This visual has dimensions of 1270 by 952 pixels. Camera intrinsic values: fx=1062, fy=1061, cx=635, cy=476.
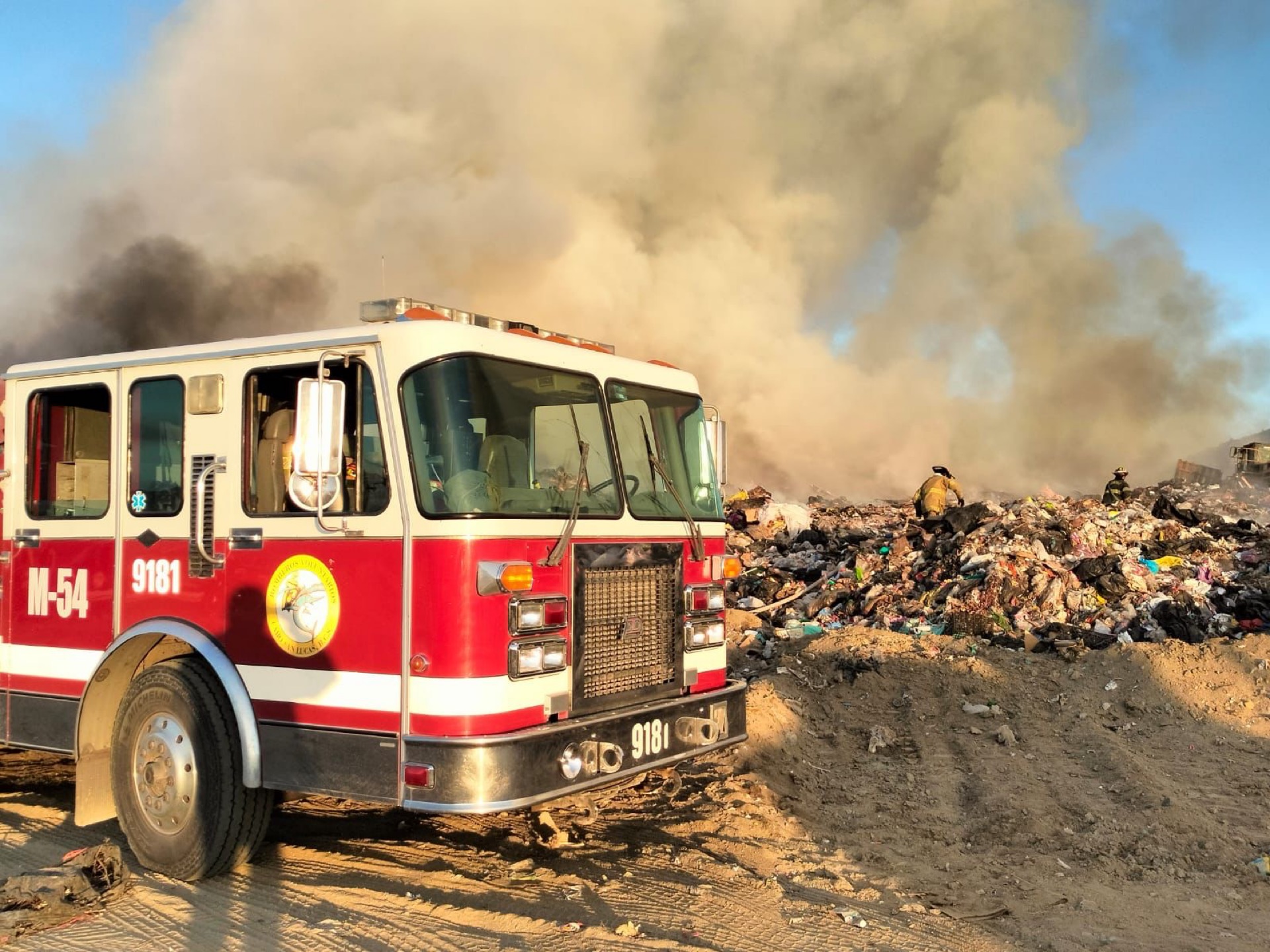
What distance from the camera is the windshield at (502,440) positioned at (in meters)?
4.27

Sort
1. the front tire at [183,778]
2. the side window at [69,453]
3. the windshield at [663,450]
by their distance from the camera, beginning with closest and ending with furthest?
the front tire at [183,778], the windshield at [663,450], the side window at [69,453]

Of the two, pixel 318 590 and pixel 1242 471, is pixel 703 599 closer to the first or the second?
pixel 318 590

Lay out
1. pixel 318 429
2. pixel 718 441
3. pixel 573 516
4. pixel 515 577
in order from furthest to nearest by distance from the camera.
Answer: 1. pixel 718 441
2. pixel 573 516
3. pixel 515 577
4. pixel 318 429

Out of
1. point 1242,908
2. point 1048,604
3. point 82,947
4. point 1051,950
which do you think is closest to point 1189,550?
point 1048,604

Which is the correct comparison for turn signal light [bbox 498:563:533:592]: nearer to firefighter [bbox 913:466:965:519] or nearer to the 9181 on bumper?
the 9181 on bumper

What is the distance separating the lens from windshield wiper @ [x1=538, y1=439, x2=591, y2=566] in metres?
4.49

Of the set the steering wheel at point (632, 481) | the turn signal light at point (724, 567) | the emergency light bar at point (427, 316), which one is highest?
the emergency light bar at point (427, 316)

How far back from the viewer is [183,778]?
4770 mm

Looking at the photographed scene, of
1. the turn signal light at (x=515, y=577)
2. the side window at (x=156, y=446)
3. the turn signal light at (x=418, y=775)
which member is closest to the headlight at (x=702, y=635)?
the turn signal light at (x=515, y=577)

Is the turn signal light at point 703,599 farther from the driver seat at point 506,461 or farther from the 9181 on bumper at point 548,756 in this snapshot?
the driver seat at point 506,461

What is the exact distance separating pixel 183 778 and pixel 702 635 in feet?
8.27

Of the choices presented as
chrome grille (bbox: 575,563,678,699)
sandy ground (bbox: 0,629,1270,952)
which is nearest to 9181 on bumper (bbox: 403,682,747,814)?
chrome grille (bbox: 575,563,678,699)

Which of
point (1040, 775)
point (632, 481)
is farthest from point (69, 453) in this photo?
point (1040, 775)

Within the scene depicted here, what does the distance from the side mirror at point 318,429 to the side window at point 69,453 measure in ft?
5.54
